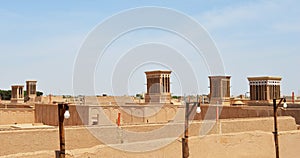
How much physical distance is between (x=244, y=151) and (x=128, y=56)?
13.1 ft

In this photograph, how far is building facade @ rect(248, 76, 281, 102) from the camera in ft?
60.5

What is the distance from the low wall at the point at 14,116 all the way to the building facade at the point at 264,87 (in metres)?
13.3

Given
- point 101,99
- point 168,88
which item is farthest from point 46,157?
point 101,99

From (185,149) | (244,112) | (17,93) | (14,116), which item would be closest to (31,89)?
(17,93)

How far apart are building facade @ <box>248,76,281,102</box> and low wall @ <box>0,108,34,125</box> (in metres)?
13.3

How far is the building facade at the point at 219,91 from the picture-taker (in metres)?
20.0

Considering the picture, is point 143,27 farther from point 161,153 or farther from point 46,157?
point 46,157

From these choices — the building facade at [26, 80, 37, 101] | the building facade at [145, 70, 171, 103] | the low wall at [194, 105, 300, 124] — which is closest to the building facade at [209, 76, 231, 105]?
the low wall at [194, 105, 300, 124]

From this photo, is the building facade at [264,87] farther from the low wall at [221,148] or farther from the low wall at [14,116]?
the low wall at [14,116]

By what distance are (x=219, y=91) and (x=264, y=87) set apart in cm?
252

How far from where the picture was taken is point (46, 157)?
659 cm

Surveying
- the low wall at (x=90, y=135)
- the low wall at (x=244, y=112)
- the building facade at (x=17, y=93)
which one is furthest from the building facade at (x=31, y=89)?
the low wall at (x=90, y=135)

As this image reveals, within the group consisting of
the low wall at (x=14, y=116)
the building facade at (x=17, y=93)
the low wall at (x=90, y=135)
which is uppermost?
the building facade at (x=17, y=93)

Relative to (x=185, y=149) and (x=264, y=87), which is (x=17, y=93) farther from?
(x=185, y=149)
